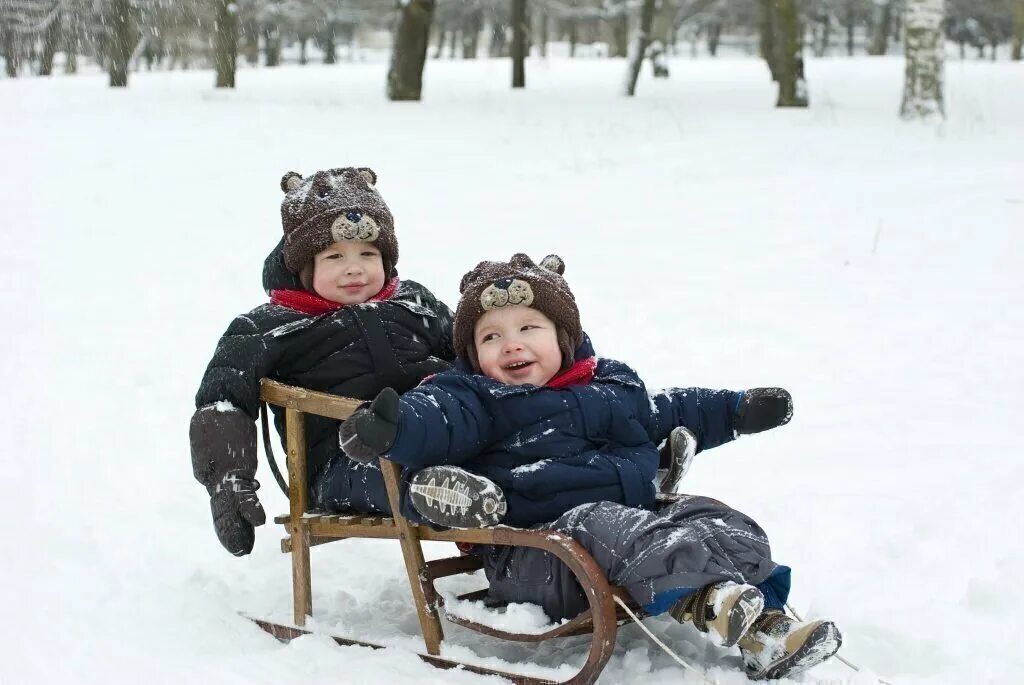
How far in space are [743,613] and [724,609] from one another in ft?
0.18

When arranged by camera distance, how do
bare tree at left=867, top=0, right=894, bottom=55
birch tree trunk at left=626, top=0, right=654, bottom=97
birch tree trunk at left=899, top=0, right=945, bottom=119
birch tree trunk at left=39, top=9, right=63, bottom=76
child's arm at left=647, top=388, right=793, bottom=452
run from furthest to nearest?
1. bare tree at left=867, top=0, right=894, bottom=55
2. birch tree trunk at left=39, top=9, right=63, bottom=76
3. birch tree trunk at left=626, top=0, right=654, bottom=97
4. birch tree trunk at left=899, top=0, right=945, bottom=119
5. child's arm at left=647, top=388, right=793, bottom=452

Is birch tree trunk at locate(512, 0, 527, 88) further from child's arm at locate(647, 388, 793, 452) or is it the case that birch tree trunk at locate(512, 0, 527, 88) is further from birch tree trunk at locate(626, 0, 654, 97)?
child's arm at locate(647, 388, 793, 452)

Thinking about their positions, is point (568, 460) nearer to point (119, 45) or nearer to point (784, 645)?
point (784, 645)

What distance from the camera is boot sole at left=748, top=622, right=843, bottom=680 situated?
2895 millimetres

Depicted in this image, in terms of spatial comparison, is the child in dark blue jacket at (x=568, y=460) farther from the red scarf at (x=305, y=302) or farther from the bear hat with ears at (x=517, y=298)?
the red scarf at (x=305, y=302)

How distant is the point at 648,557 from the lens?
118 inches

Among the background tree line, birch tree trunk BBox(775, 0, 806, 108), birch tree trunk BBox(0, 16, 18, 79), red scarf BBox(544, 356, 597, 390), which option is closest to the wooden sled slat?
red scarf BBox(544, 356, 597, 390)

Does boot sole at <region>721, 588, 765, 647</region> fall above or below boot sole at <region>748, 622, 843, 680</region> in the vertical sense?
above

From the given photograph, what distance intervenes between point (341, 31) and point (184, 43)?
564 inches

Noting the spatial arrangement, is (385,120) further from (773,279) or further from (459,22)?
(459,22)

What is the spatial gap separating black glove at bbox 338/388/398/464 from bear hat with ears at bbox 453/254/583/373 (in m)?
0.61

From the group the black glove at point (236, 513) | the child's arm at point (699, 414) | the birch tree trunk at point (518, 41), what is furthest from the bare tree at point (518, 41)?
the black glove at point (236, 513)

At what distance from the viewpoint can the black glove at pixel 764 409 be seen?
371cm

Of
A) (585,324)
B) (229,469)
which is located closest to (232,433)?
(229,469)
